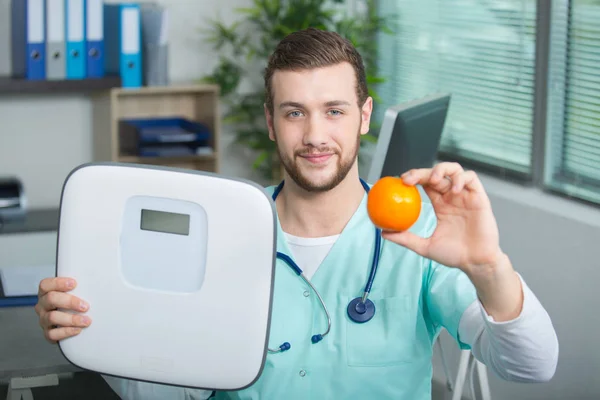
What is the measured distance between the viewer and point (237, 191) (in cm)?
106

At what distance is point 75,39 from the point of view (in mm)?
3295

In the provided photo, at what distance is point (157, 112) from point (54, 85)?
51 cm

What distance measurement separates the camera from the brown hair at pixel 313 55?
1.50 meters

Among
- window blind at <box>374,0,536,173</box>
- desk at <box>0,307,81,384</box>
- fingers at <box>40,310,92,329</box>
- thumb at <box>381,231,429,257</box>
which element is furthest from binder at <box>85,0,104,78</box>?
thumb at <box>381,231,429,257</box>

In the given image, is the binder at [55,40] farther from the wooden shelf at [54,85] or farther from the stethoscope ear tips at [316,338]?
the stethoscope ear tips at [316,338]

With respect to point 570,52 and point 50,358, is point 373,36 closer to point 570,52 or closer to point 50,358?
point 570,52

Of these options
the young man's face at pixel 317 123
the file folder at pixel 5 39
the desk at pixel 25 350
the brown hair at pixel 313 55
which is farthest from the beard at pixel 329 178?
the file folder at pixel 5 39

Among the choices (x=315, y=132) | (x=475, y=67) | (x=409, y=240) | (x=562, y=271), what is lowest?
(x=562, y=271)

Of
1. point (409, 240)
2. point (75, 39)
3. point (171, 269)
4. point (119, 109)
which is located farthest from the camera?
point (119, 109)

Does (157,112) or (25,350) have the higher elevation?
(157,112)

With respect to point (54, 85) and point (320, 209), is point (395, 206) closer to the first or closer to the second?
Answer: point (320, 209)

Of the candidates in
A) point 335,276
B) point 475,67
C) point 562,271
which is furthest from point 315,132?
point 475,67

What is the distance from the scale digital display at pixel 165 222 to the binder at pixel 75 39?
7.70 ft

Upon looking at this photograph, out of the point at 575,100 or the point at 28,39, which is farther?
the point at 28,39
